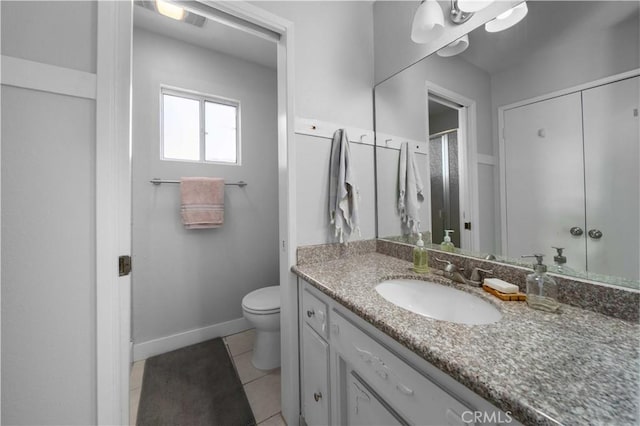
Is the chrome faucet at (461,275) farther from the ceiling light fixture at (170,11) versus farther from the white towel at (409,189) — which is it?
the ceiling light fixture at (170,11)

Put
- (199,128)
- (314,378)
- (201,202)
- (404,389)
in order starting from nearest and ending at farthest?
(404,389) < (314,378) < (201,202) < (199,128)

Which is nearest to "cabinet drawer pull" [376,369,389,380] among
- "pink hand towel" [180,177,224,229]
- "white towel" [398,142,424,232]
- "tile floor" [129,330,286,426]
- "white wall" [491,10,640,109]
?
"white towel" [398,142,424,232]

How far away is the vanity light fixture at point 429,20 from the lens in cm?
100

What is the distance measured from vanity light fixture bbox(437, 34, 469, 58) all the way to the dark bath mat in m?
2.12

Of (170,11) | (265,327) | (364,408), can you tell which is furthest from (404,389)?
(170,11)

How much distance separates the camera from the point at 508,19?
34.9 inches

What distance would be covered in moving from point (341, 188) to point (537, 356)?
3.06ft

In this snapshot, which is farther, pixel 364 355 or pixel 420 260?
pixel 420 260

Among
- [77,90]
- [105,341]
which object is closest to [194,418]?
[105,341]

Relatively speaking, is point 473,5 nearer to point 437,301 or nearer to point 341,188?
point 341,188

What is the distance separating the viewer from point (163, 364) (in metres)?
1.67

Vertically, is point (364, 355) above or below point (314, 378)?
above

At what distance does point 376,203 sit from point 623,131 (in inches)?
39.2

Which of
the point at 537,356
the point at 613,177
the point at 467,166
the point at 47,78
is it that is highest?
the point at 47,78
